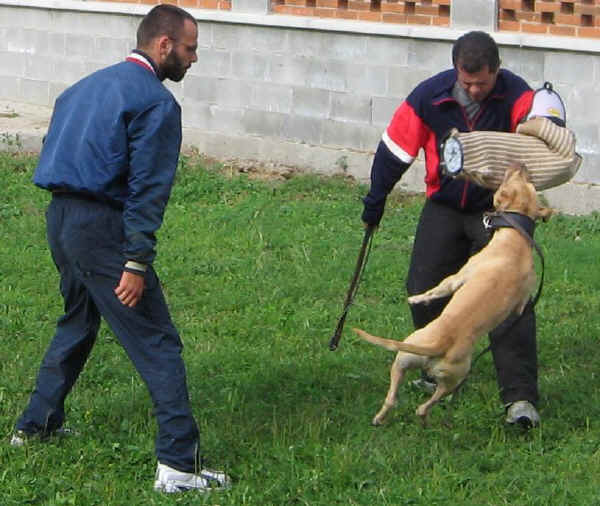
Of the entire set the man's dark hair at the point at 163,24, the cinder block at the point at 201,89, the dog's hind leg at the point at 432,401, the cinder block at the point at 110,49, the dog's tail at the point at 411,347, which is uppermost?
the man's dark hair at the point at 163,24

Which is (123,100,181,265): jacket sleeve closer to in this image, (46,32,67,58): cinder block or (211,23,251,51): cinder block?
(211,23,251,51): cinder block

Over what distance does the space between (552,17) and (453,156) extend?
5206 mm

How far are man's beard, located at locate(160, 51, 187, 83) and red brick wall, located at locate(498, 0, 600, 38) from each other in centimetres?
563

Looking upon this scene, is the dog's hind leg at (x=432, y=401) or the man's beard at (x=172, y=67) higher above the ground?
the man's beard at (x=172, y=67)

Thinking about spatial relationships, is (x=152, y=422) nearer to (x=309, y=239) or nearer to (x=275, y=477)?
(x=275, y=477)

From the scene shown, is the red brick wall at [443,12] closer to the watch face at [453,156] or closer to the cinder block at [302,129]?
the cinder block at [302,129]

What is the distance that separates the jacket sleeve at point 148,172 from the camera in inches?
196

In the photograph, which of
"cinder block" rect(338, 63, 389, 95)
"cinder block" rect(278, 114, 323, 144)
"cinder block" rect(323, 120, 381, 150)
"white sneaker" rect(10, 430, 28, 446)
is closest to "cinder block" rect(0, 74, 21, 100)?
"cinder block" rect(278, 114, 323, 144)

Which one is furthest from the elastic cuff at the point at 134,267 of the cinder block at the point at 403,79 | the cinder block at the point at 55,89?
the cinder block at the point at 55,89

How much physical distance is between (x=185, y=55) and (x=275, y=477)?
6.00 ft

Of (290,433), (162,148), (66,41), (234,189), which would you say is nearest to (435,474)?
(290,433)

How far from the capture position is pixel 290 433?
584 centimetres

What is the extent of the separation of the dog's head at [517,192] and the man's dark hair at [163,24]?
1544 millimetres

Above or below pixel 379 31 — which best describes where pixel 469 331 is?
below
